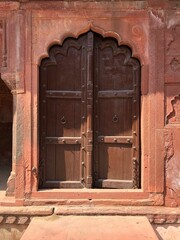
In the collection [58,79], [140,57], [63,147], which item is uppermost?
[140,57]

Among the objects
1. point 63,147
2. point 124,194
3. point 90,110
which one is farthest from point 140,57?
point 124,194

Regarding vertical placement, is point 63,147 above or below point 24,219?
above

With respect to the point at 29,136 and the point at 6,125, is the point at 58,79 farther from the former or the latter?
the point at 6,125

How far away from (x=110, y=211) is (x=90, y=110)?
3.95 ft

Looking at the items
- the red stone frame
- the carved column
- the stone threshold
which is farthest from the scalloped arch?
the stone threshold

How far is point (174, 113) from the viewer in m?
3.25

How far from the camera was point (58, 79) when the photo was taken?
337 centimetres

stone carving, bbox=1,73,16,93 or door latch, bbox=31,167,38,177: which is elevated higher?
stone carving, bbox=1,73,16,93

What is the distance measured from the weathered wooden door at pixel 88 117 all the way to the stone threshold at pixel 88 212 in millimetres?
297

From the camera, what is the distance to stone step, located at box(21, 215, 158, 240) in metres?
2.60

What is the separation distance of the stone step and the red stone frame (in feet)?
0.73

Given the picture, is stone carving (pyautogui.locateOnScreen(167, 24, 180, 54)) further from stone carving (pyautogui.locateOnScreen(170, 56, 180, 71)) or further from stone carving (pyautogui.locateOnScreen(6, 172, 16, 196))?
stone carving (pyautogui.locateOnScreen(6, 172, 16, 196))

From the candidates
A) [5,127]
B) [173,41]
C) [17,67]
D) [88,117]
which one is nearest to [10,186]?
[88,117]

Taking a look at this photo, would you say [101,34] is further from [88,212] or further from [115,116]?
[88,212]
